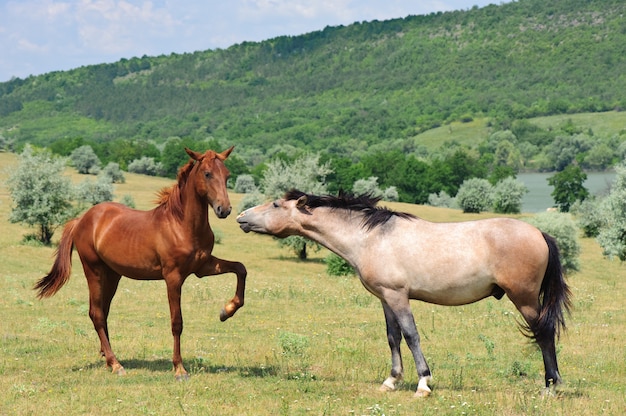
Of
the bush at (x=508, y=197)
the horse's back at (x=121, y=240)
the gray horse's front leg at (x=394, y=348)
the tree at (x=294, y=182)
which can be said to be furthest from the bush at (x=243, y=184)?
the gray horse's front leg at (x=394, y=348)

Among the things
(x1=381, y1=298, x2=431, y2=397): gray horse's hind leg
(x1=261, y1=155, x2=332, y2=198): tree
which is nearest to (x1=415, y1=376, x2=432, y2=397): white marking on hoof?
(x1=381, y1=298, x2=431, y2=397): gray horse's hind leg

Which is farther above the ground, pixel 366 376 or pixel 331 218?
pixel 331 218

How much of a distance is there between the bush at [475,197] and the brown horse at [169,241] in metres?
83.5

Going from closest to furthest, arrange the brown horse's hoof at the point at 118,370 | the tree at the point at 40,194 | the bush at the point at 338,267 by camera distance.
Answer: the brown horse's hoof at the point at 118,370 → the bush at the point at 338,267 → the tree at the point at 40,194

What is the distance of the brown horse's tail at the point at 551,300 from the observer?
9523 mm

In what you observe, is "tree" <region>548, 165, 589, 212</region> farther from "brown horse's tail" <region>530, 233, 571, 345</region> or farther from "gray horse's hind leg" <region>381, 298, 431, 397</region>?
"gray horse's hind leg" <region>381, 298, 431, 397</region>

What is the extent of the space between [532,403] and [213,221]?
60853mm

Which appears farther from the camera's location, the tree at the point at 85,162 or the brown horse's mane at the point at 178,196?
the tree at the point at 85,162

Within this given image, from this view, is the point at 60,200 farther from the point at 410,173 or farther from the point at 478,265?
the point at 410,173

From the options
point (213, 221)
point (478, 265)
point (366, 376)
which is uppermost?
point (478, 265)

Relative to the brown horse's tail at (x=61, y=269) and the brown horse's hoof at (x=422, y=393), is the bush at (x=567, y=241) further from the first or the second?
the brown horse's hoof at (x=422, y=393)

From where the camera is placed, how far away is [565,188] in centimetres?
11094

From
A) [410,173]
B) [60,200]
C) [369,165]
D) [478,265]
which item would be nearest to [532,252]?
[478,265]

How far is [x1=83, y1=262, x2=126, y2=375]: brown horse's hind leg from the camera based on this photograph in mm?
11945
